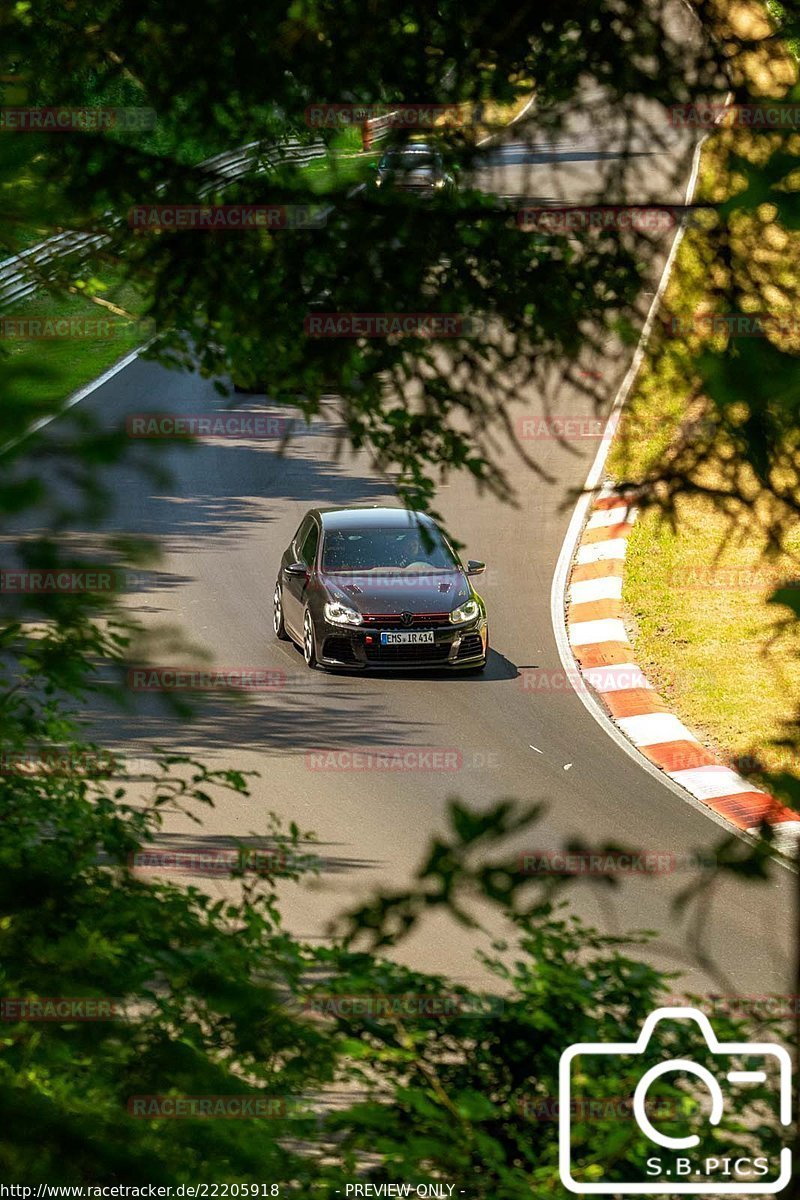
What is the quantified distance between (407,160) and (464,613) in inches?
380

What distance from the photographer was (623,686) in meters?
13.8

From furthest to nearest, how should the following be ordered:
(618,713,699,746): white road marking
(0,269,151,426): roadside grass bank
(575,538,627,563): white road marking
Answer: (575,538,627,563): white road marking, (618,713,699,746): white road marking, (0,269,151,426): roadside grass bank

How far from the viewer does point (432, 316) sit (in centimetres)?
388

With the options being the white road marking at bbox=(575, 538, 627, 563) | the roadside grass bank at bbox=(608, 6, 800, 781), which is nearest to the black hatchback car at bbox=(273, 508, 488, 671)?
the white road marking at bbox=(575, 538, 627, 563)

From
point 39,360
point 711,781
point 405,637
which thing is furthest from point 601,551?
point 39,360

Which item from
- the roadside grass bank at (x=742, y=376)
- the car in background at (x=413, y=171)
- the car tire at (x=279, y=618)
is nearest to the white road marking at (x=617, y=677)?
the car tire at (x=279, y=618)

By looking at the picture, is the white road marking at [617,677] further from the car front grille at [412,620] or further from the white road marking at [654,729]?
the car front grille at [412,620]

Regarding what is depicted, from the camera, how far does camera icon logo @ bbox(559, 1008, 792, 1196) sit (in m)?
3.08

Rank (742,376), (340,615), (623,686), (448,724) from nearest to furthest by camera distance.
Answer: (742,376)
(448,724)
(340,615)
(623,686)

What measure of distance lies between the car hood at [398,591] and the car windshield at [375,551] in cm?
12

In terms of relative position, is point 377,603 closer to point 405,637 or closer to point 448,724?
point 405,637

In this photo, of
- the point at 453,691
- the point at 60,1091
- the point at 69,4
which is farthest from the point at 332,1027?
the point at 453,691

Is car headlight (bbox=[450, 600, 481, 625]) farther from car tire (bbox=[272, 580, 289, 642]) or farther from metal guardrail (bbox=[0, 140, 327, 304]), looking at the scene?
metal guardrail (bbox=[0, 140, 327, 304])

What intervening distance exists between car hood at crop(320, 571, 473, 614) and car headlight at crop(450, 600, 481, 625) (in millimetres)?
59
